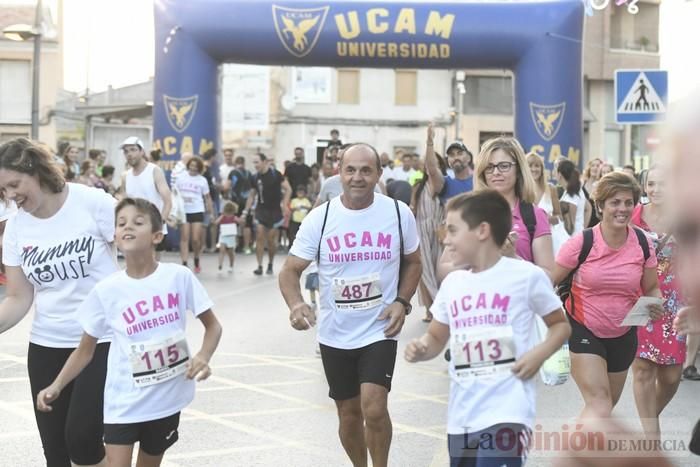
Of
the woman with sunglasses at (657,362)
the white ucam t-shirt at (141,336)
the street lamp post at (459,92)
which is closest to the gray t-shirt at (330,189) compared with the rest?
the woman with sunglasses at (657,362)

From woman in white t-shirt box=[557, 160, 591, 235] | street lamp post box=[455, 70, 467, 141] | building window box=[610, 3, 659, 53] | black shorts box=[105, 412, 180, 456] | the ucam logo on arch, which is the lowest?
black shorts box=[105, 412, 180, 456]

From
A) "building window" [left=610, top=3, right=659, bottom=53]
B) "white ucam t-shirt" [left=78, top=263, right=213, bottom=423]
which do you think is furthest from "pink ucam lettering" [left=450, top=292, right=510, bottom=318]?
"building window" [left=610, top=3, right=659, bottom=53]

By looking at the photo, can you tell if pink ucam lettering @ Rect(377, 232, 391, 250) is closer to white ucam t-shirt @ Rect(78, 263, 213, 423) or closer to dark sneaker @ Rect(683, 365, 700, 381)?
white ucam t-shirt @ Rect(78, 263, 213, 423)

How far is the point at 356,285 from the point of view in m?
5.49

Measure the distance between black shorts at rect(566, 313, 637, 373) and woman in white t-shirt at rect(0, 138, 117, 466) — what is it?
8.13 feet

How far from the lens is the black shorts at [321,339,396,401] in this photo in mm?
5359

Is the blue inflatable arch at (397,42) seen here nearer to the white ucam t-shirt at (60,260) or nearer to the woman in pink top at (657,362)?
the woman in pink top at (657,362)

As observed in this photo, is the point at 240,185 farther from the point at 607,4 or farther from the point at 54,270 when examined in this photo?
the point at 54,270

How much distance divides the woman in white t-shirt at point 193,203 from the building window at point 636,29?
3471 cm

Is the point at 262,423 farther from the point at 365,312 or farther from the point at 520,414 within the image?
the point at 520,414

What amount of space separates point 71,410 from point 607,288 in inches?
111

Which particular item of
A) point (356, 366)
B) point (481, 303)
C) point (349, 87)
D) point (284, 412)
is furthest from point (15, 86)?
point (481, 303)

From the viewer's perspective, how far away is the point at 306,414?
7.38m

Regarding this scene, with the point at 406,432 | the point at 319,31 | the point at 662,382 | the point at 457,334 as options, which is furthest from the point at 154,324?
the point at 319,31
